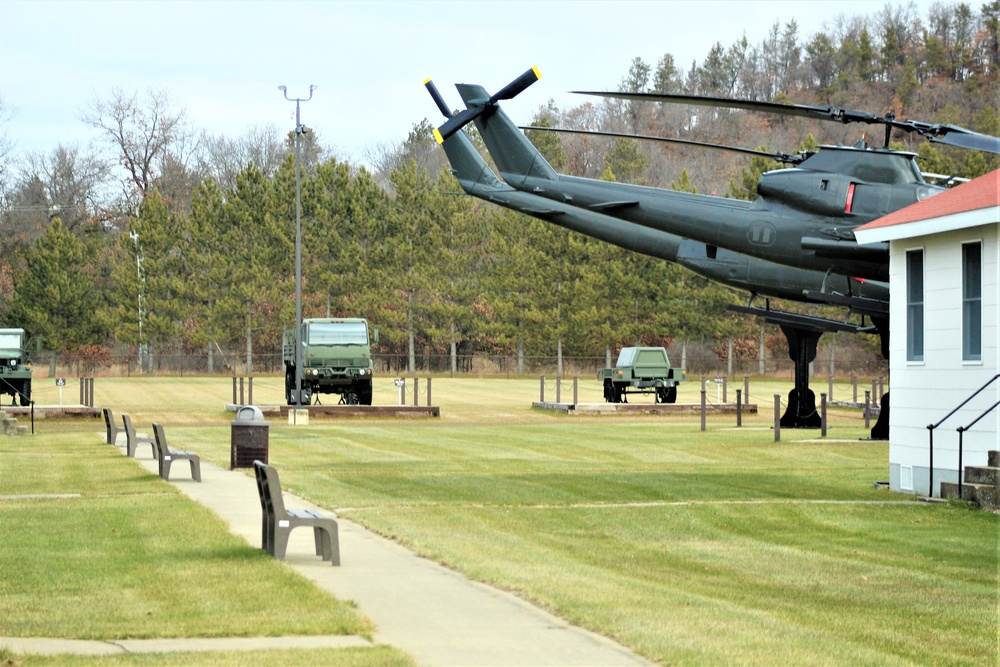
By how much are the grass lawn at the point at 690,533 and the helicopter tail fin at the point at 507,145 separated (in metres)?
7.46

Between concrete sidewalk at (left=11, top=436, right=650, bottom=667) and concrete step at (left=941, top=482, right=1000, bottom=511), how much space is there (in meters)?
8.03

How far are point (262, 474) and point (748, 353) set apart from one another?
8574cm

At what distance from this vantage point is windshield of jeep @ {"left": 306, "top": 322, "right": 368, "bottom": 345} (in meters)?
46.4

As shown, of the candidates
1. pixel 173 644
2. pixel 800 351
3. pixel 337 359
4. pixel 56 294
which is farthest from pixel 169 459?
pixel 56 294

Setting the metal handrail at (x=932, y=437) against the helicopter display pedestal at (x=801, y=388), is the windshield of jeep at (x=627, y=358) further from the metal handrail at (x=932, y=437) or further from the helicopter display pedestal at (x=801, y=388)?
the metal handrail at (x=932, y=437)

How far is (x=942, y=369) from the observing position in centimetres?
1891

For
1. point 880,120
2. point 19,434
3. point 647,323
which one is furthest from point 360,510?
point 647,323

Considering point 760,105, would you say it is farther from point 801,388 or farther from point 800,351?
point 800,351

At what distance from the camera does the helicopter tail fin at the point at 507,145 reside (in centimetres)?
3588

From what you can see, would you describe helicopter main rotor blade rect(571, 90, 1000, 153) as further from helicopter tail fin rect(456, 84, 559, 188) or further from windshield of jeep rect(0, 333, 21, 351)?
windshield of jeep rect(0, 333, 21, 351)

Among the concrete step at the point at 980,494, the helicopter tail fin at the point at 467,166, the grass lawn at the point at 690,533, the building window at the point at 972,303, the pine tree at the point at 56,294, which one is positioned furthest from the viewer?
the pine tree at the point at 56,294

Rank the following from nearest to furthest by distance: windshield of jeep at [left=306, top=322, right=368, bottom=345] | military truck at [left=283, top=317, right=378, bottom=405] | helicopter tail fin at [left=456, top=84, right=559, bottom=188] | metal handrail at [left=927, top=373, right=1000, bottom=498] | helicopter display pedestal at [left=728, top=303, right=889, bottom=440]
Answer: metal handrail at [left=927, top=373, right=1000, bottom=498] → helicopter display pedestal at [left=728, top=303, right=889, bottom=440] → helicopter tail fin at [left=456, top=84, right=559, bottom=188] → military truck at [left=283, top=317, right=378, bottom=405] → windshield of jeep at [left=306, top=322, right=368, bottom=345]

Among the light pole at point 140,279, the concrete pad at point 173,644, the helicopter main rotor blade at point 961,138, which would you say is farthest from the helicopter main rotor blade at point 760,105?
the light pole at point 140,279

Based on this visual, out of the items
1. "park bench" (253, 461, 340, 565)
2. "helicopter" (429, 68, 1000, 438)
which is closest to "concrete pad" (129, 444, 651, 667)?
"park bench" (253, 461, 340, 565)
